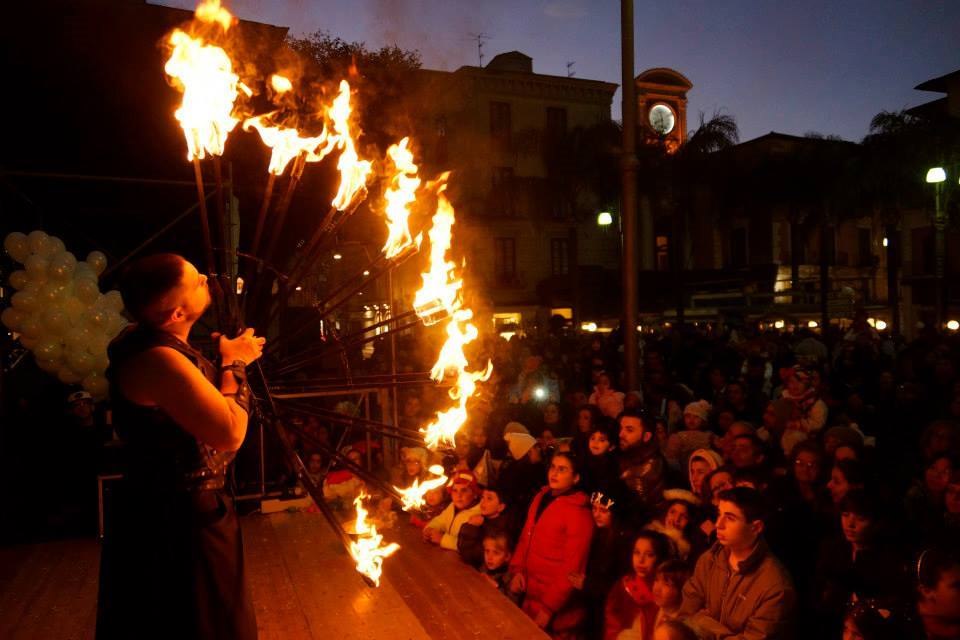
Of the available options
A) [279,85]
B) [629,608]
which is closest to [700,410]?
[629,608]

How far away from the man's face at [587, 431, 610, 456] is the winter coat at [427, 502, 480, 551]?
108 cm

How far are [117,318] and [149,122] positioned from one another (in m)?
2.10

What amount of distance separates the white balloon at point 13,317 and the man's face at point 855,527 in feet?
22.8

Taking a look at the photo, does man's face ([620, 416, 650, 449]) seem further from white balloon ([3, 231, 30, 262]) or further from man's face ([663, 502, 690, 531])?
white balloon ([3, 231, 30, 262])

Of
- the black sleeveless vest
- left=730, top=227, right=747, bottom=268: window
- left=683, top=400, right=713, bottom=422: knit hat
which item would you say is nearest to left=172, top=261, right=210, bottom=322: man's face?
the black sleeveless vest

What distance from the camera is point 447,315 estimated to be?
355 cm

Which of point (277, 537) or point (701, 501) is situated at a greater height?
point (701, 501)

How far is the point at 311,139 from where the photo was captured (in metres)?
3.32

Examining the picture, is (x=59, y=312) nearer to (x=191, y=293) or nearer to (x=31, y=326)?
(x=31, y=326)

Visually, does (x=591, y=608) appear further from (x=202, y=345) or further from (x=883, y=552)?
(x=202, y=345)

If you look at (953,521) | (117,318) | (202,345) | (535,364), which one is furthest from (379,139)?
(953,521)

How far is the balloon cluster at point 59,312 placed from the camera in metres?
6.68

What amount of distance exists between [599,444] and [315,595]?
2.52 m

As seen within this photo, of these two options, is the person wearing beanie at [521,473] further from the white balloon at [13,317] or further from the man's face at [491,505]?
the white balloon at [13,317]
